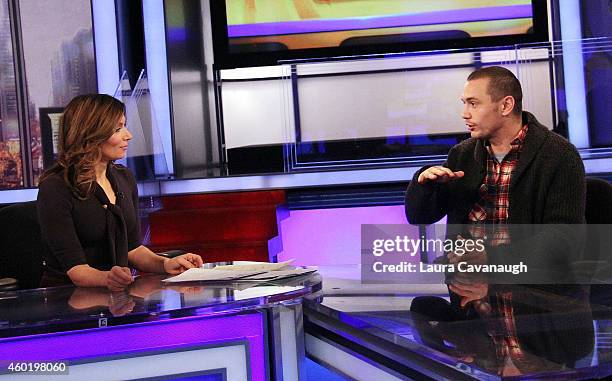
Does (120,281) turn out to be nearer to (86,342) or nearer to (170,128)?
(86,342)

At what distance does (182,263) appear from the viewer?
2.29 metres

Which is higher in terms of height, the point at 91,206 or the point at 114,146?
the point at 114,146

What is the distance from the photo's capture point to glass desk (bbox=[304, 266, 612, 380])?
102 cm

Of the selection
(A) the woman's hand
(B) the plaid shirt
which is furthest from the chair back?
(B) the plaid shirt

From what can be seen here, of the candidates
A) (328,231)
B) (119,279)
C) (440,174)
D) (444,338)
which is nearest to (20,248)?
(119,279)

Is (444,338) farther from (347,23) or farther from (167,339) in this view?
(347,23)

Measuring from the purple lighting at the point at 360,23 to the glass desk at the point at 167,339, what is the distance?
15.4 ft

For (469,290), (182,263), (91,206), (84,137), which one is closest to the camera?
(469,290)

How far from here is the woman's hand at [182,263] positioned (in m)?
2.28

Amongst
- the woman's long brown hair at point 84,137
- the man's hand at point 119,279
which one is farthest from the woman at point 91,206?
the man's hand at point 119,279

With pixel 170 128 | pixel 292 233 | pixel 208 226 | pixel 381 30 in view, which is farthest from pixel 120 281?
pixel 381 30

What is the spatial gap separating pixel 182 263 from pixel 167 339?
736 mm

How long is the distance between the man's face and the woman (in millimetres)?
880

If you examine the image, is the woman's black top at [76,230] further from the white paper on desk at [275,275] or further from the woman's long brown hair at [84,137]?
the white paper on desk at [275,275]
